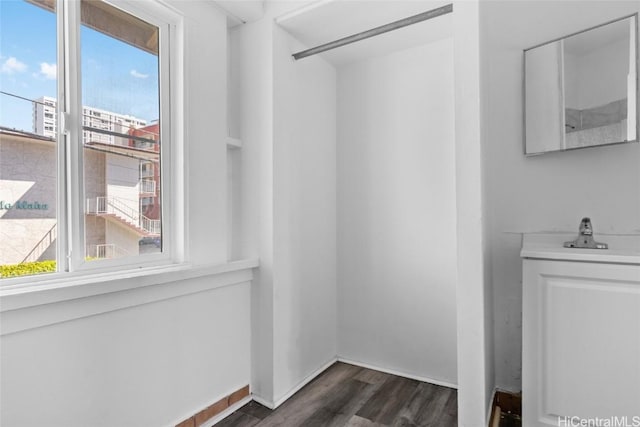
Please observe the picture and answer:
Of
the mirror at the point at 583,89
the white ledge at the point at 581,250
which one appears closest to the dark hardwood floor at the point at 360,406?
the white ledge at the point at 581,250

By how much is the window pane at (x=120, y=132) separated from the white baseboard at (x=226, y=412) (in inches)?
35.4

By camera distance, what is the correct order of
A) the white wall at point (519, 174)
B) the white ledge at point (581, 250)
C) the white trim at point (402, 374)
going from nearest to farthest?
the white ledge at point (581, 250) < the white wall at point (519, 174) < the white trim at point (402, 374)

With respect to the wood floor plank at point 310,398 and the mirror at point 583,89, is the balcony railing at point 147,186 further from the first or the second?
the mirror at point 583,89

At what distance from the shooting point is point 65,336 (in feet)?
4.18

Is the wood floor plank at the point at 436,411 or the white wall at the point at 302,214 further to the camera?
the white wall at the point at 302,214

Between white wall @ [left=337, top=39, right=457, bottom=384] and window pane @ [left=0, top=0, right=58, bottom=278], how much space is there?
1699mm

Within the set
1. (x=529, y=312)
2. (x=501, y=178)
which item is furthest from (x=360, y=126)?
(x=529, y=312)

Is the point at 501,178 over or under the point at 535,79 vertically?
under

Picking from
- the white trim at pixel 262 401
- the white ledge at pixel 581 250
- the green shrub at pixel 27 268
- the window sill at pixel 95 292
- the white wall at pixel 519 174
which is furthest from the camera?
the white trim at pixel 262 401

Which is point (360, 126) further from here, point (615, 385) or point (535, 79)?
point (615, 385)

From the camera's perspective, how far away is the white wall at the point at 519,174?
171 centimetres

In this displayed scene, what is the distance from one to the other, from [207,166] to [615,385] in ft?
6.56

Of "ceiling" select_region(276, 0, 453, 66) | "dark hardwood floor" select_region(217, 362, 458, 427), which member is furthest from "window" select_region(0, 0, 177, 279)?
"dark hardwood floor" select_region(217, 362, 458, 427)

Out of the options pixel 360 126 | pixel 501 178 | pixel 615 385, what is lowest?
pixel 615 385
